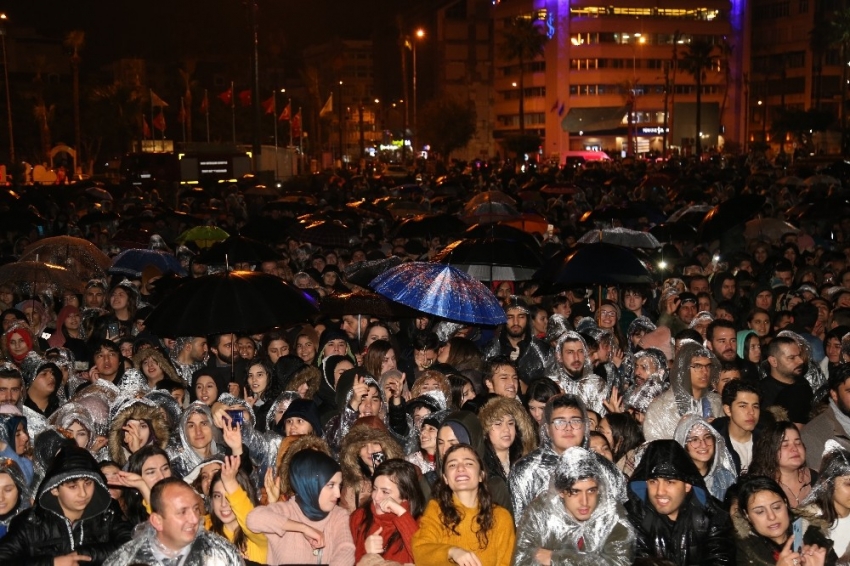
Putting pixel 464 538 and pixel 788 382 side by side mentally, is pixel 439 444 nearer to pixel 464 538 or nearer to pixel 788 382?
pixel 464 538

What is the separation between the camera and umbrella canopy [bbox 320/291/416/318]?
10.8 meters

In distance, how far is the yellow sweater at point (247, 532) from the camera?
5934 millimetres

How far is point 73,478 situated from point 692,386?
14.1ft

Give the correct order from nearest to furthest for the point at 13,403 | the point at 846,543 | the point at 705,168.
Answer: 1. the point at 846,543
2. the point at 13,403
3. the point at 705,168

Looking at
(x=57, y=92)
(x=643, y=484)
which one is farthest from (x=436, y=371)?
(x=57, y=92)

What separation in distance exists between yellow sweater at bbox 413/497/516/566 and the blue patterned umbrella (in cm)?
374

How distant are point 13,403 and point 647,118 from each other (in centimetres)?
10267

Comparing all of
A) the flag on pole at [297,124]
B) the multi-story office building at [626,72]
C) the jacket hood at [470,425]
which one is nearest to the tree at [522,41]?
the multi-story office building at [626,72]

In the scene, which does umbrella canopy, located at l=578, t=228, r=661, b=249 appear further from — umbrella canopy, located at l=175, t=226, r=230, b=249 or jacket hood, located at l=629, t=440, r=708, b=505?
jacket hood, located at l=629, t=440, r=708, b=505

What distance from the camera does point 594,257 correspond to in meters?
10.8

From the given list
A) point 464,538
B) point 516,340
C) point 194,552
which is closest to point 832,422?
point 464,538

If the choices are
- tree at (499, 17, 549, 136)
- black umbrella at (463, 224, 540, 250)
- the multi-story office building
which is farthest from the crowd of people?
the multi-story office building

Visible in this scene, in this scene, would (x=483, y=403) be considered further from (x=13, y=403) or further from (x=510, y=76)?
(x=510, y=76)

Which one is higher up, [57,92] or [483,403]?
[57,92]
